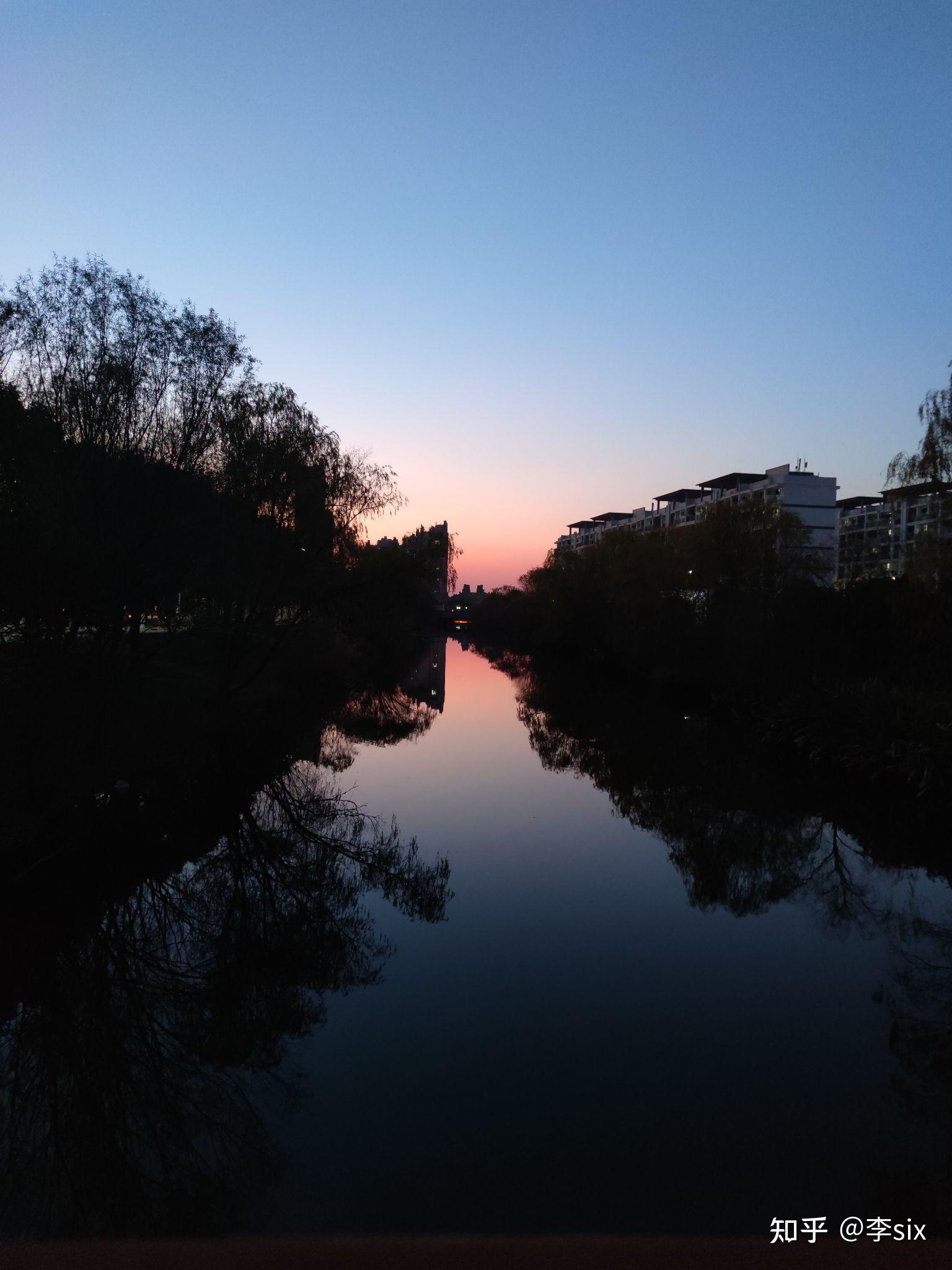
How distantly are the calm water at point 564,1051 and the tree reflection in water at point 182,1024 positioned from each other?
3cm

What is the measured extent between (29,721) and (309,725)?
8.92 m

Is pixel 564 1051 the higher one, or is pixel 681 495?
pixel 681 495

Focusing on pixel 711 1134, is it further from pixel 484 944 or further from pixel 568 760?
pixel 568 760

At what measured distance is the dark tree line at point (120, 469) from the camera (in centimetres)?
1320

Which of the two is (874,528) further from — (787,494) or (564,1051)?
(564,1051)

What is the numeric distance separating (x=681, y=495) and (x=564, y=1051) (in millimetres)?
104609

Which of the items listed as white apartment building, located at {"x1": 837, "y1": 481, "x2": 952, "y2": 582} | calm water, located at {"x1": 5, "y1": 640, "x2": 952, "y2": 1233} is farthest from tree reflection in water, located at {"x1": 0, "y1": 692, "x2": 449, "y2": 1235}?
white apartment building, located at {"x1": 837, "y1": 481, "x2": 952, "y2": 582}

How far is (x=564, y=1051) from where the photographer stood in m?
5.60

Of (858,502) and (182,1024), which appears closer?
(182,1024)

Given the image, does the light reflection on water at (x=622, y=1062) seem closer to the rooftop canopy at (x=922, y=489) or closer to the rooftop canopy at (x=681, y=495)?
the rooftop canopy at (x=922, y=489)

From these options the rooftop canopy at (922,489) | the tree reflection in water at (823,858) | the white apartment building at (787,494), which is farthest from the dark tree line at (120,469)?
the white apartment building at (787,494)

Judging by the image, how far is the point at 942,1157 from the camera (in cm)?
432

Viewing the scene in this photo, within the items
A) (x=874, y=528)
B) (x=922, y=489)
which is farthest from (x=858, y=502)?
(x=922, y=489)

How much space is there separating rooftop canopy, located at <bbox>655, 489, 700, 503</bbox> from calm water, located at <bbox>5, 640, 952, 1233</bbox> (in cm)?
9672
